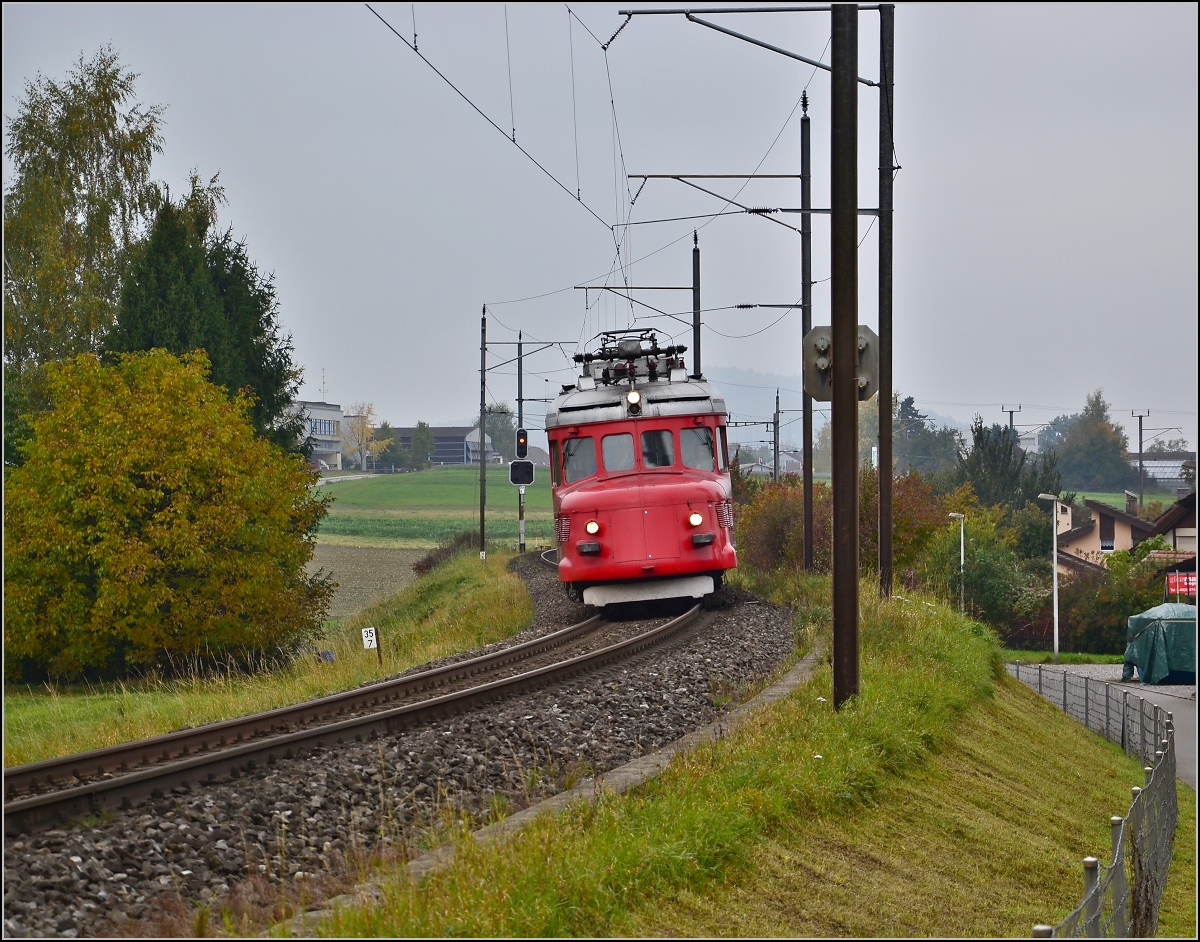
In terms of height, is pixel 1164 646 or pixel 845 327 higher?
A: pixel 845 327

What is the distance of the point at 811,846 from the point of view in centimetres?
828

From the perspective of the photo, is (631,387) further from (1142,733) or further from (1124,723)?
(1124,723)

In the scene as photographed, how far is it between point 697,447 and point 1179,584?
39.0 metres

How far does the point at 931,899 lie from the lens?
306 inches

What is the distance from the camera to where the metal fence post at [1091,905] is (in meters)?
5.92

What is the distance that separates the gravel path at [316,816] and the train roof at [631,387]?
25.0 feet

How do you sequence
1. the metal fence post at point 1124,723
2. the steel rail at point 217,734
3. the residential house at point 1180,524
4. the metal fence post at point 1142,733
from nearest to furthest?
1. the steel rail at point 217,734
2. the metal fence post at point 1142,733
3. the metal fence post at point 1124,723
4. the residential house at point 1180,524

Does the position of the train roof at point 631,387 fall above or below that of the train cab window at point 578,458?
above

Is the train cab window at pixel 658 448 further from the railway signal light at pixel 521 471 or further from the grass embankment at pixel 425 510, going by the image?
the grass embankment at pixel 425 510

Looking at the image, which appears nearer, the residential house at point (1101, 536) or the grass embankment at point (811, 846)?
the grass embankment at point (811, 846)

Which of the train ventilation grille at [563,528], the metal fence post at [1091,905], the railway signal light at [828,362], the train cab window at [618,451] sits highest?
the railway signal light at [828,362]

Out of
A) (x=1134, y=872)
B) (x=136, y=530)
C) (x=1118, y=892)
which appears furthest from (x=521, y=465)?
(x=1118, y=892)

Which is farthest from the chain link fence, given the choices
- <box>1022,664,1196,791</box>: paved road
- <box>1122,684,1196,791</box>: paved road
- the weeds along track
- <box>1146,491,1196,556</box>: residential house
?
<box>1146,491,1196,556</box>: residential house

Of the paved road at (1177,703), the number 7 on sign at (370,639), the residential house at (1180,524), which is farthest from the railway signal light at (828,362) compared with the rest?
the residential house at (1180,524)
